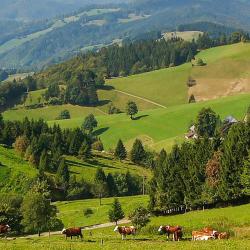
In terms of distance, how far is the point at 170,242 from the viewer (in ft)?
163

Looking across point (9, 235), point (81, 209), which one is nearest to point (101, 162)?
point (81, 209)

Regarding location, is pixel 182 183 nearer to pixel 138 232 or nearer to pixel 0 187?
pixel 138 232

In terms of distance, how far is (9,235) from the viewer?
249 ft

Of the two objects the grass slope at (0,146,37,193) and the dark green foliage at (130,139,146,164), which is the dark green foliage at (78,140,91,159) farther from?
the grass slope at (0,146,37,193)

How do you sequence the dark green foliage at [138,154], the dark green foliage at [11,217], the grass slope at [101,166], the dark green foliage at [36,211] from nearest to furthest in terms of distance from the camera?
1. the dark green foliage at [36,211]
2. the dark green foliage at [11,217]
3. the grass slope at [101,166]
4. the dark green foliage at [138,154]

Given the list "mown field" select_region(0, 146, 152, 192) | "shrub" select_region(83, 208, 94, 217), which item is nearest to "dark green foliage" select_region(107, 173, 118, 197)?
"mown field" select_region(0, 146, 152, 192)

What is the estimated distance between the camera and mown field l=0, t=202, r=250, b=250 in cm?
4484

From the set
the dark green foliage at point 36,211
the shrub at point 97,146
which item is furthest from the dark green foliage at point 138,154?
the dark green foliage at point 36,211

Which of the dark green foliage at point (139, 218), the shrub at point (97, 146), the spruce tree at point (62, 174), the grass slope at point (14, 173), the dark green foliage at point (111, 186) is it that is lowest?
the shrub at point (97, 146)

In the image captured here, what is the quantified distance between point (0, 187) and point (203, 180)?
174 ft

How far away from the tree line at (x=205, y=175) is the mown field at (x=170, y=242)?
9145 millimetres

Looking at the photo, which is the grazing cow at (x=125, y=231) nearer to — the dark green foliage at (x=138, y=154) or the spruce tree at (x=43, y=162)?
the spruce tree at (x=43, y=162)

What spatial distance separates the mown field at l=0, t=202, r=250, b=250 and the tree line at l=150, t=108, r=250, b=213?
9.15 meters

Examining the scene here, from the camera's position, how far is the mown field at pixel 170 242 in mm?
44844
